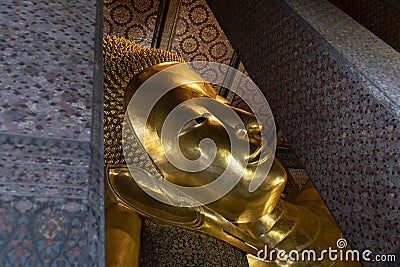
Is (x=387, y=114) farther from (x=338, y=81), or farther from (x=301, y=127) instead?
(x=301, y=127)

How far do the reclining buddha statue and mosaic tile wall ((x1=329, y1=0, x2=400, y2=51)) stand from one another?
59cm

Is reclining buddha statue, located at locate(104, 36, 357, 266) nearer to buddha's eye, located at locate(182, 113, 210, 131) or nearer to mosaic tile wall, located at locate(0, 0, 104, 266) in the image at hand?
buddha's eye, located at locate(182, 113, 210, 131)

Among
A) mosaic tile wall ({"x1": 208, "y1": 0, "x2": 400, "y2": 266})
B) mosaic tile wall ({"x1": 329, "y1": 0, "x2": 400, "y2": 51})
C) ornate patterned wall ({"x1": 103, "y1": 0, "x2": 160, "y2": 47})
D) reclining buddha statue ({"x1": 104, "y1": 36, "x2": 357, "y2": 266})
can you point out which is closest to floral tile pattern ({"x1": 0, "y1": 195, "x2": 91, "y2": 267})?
mosaic tile wall ({"x1": 208, "y1": 0, "x2": 400, "y2": 266})

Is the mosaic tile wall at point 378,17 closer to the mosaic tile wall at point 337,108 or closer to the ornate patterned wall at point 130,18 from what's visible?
the mosaic tile wall at point 337,108

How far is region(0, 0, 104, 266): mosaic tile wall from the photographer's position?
516 mm

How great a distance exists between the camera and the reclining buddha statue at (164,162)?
164cm

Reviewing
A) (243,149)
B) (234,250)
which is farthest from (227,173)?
(234,250)

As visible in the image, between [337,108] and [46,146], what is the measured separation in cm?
65

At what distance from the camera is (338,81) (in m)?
1.06

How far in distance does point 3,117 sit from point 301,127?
76 centimetres

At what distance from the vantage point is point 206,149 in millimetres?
1630

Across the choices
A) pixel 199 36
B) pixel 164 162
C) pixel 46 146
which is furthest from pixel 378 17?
pixel 46 146

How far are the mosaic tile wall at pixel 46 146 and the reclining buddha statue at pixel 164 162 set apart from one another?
31.7 inches

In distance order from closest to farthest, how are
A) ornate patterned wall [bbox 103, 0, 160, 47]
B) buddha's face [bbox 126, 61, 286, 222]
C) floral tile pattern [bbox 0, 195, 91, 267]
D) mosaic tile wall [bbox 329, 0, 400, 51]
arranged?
floral tile pattern [bbox 0, 195, 91, 267] → buddha's face [bbox 126, 61, 286, 222] → mosaic tile wall [bbox 329, 0, 400, 51] → ornate patterned wall [bbox 103, 0, 160, 47]
